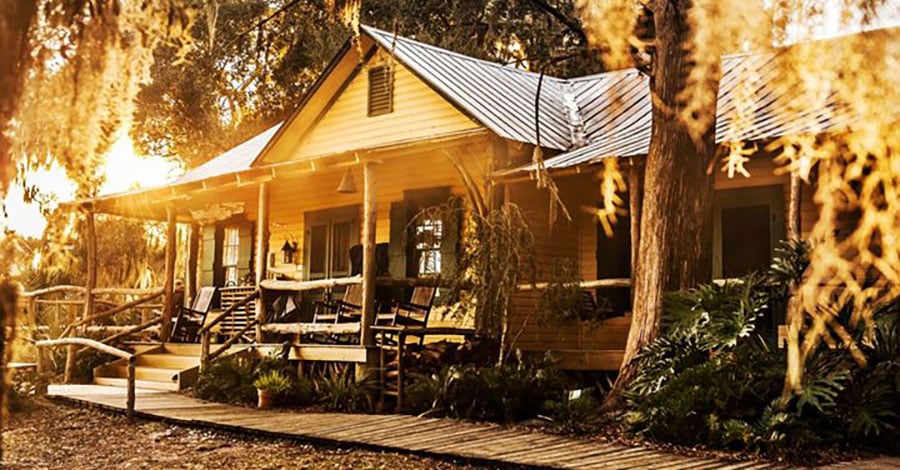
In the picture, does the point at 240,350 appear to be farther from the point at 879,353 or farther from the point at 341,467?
the point at 879,353

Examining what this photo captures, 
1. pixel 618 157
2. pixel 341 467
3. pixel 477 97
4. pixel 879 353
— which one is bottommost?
pixel 341 467

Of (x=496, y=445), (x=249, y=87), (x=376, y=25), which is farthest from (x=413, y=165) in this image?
(x=249, y=87)

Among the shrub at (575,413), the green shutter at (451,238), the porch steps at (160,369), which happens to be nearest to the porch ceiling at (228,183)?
the green shutter at (451,238)

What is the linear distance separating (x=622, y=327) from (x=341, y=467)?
6.54m

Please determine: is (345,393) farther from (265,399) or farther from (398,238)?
(398,238)

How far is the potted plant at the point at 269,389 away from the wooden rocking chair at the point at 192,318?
14.9ft

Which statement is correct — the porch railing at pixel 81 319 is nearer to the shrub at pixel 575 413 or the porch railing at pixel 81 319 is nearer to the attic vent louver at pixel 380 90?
the attic vent louver at pixel 380 90

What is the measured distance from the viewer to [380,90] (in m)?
14.6

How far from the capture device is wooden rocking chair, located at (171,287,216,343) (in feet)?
49.9

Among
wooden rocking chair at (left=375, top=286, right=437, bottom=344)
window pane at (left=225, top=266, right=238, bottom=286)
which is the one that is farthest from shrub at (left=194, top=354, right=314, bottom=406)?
window pane at (left=225, top=266, right=238, bottom=286)

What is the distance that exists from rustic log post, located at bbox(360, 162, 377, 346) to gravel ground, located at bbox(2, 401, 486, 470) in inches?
109

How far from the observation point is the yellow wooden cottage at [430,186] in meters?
11.4

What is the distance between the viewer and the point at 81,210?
16.9m

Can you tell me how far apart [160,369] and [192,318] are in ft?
8.59
